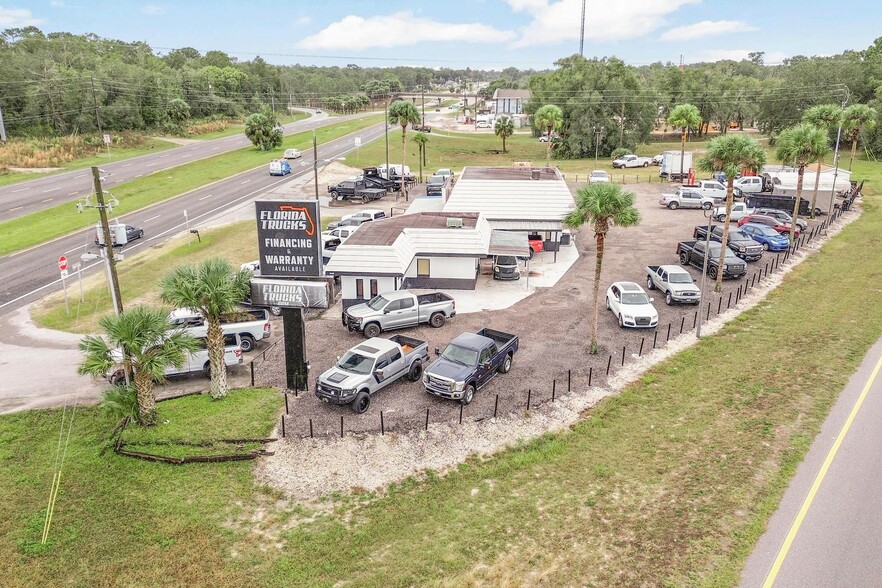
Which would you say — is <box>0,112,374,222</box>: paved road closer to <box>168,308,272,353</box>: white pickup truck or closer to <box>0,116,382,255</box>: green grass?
<box>0,116,382,255</box>: green grass

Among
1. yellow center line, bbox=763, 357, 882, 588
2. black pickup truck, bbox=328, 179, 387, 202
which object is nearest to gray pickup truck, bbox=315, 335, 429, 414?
yellow center line, bbox=763, 357, 882, 588

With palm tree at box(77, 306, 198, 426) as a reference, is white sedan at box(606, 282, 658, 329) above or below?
below

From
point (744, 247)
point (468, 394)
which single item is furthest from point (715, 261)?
point (468, 394)

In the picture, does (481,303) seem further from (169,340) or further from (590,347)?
(169,340)

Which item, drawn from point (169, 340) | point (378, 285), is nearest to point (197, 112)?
point (378, 285)

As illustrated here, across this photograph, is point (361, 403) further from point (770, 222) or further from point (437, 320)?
point (770, 222)

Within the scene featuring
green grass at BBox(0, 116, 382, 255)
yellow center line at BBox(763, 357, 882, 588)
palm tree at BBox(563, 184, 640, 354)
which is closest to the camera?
yellow center line at BBox(763, 357, 882, 588)
